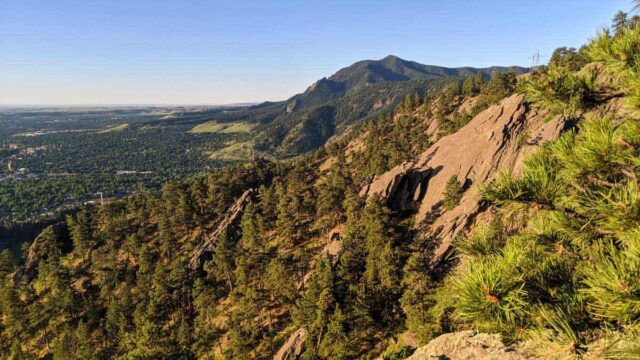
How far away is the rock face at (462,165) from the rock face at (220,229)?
35.4m

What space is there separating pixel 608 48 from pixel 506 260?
14.4 feet

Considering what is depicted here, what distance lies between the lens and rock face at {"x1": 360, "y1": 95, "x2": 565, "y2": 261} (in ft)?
186

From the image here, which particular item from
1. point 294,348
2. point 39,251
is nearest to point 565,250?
point 294,348

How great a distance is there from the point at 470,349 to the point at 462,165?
5831 cm

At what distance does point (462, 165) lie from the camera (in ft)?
213

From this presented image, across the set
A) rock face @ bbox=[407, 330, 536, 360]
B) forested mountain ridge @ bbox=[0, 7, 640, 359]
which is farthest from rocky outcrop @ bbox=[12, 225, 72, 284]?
rock face @ bbox=[407, 330, 536, 360]

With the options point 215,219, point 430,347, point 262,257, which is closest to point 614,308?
point 430,347

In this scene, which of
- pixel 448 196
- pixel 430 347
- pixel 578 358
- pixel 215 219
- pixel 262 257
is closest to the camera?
pixel 578 358

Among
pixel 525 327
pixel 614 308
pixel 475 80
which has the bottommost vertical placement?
pixel 525 327

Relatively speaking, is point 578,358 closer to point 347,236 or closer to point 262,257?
point 347,236

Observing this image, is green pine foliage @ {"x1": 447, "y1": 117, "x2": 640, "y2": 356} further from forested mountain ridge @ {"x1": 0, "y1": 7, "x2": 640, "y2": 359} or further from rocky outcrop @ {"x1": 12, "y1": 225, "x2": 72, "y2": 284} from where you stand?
rocky outcrop @ {"x1": 12, "y1": 225, "x2": 72, "y2": 284}

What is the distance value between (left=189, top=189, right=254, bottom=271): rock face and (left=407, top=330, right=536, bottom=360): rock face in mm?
72146

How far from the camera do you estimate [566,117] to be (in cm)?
721

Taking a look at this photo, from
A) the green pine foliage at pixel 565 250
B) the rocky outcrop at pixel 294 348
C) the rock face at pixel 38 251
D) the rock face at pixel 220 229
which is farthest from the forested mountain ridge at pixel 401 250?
the rock face at pixel 220 229
